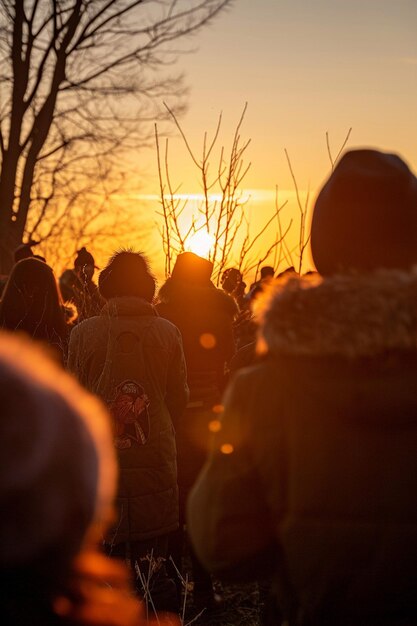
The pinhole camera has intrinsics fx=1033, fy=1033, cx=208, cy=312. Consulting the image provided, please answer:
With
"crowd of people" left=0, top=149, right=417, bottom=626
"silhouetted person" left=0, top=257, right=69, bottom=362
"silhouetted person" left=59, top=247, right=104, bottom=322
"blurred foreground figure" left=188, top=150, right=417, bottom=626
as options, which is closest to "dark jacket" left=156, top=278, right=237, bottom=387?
"silhouetted person" left=59, top=247, right=104, bottom=322

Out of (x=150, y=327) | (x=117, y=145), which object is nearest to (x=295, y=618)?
(x=150, y=327)

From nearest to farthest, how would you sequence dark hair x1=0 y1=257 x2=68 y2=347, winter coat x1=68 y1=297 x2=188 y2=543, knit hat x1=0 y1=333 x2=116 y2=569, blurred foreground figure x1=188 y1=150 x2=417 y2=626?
knit hat x1=0 y1=333 x2=116 y2=569
blurred foreground figure x1=188 y1=150 x2=417 y2=626
winter coat x1=68 y1=297 x2=188 y2=543
dark hair x1=0 y1=257 x2=68 y2=347

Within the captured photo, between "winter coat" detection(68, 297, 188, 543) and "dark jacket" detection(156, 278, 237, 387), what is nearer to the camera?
"winter coat" detection(68, 297, 188, 543)

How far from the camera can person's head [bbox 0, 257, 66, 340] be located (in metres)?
5.88

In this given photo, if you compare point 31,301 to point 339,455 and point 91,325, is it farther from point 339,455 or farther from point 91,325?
point 339,455

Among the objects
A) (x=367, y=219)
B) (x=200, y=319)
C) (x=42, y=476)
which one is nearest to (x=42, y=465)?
(x=42, y=476)

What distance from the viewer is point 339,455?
214 cm

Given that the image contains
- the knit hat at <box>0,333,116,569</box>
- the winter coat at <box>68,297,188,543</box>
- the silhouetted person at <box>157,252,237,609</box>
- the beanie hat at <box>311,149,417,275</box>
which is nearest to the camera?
the knit hat at <box>0,333,116,569</box>

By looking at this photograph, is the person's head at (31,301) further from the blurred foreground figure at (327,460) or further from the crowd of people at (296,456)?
the blurred foreground figure at (327,460)

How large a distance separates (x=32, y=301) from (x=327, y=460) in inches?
155

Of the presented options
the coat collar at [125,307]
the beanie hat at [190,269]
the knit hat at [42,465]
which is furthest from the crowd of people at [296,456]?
the beanie hat at [190,269]

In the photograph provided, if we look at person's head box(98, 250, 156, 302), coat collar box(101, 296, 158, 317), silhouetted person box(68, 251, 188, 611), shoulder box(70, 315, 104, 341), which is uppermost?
person's head box(98, 250, 156, 302)

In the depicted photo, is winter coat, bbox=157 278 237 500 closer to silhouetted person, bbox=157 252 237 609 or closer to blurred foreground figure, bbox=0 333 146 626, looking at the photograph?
silhouetted person, bbox=157 252 237 609

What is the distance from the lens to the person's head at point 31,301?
19.3 feet
